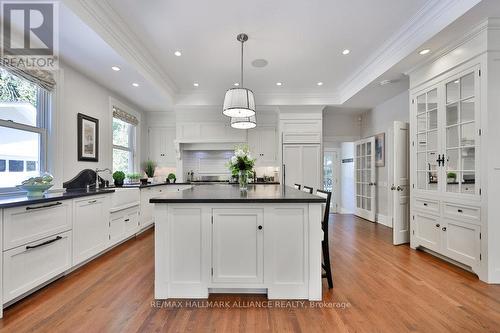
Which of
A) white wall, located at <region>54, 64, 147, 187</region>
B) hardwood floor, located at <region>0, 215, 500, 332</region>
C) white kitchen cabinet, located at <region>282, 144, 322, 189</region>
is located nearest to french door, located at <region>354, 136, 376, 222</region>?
white kitchen cabinet, located at <region>282, 144, 322, 189</region>

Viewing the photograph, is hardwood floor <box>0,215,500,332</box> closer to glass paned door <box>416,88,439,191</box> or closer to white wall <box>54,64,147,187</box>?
glass paned door <box>416,88,439,191</box>

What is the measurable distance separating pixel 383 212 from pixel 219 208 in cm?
464

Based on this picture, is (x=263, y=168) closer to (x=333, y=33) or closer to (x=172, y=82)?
(x=172, y=82)

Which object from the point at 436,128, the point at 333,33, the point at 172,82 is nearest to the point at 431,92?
the point at 436,128

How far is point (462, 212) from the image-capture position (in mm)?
2701

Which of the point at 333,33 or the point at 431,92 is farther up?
the point at 333,33

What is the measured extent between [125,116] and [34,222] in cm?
319

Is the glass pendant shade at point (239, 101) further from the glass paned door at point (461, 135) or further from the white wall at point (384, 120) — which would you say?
the white wall at point (384, 120)

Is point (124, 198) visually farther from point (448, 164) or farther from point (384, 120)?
point (384, 120)

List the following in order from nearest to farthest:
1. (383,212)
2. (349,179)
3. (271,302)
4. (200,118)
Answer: (271,302) → (383,212) → (200,118) → (349,179)

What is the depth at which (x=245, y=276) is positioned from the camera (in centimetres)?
210

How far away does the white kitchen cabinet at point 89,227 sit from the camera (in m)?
2.70

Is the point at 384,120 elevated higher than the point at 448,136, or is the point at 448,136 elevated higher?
the point at 384,120

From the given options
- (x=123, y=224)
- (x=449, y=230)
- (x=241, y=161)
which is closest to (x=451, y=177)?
(x=449, y=230)
